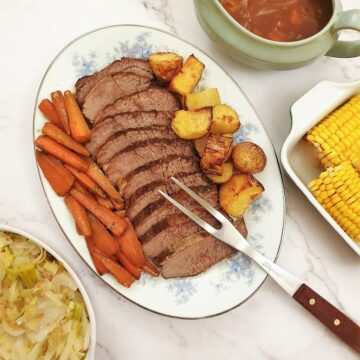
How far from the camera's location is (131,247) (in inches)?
62.9

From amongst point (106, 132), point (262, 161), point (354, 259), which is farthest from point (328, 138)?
point (106, 132)

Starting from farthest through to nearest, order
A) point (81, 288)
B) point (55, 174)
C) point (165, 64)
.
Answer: point (165, 64) → point (55, 174) → point (81, 288)

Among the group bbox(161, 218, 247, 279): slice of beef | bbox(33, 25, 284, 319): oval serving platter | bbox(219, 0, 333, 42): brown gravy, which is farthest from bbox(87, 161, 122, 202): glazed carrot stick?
bbox(219, 0, 333, 42): brown gravy

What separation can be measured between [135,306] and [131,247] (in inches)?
8.3

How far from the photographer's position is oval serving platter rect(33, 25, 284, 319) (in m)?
1.57

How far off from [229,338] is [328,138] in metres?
0.72

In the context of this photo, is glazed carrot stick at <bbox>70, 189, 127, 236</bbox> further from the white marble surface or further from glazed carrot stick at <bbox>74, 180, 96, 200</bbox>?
the white marble surface

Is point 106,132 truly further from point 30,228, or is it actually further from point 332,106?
point 332,106

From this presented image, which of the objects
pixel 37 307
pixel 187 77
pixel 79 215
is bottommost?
pixel 37 307

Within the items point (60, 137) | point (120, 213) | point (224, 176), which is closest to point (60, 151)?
point (60, 137)

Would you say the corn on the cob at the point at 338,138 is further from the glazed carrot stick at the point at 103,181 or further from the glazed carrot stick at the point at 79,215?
the glazed carrot stick at the point at 79,215

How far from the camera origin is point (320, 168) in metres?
1.81

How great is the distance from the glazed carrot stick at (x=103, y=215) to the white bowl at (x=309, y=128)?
0.55 metres

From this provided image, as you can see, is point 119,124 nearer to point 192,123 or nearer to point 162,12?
point 192,123
